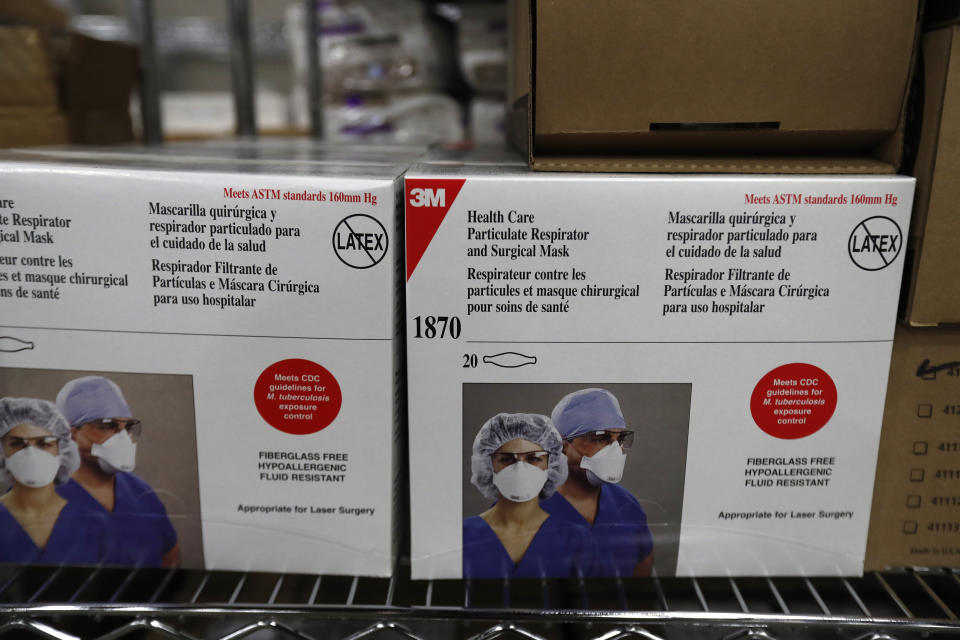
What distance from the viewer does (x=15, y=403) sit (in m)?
0.51

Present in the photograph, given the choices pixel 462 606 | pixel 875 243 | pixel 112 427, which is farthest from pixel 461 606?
pixel 875 243

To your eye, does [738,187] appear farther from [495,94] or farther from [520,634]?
[495,94]

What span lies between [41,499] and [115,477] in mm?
64

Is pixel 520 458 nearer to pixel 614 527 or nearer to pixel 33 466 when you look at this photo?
pixel 614 527

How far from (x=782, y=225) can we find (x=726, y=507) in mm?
233

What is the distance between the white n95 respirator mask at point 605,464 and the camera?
52cm

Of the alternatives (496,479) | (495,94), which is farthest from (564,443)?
(495,94)

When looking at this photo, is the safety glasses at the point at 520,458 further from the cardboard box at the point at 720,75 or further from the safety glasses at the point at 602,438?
the cardboard box at the point at 720,75

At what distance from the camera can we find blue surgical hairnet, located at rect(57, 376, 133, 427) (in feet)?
1.67

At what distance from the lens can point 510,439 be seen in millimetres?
516

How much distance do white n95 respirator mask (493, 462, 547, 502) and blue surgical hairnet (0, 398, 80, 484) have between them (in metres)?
0.34

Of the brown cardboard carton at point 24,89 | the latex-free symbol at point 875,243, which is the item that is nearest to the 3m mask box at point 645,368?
the latex-free symbol at point 875,243

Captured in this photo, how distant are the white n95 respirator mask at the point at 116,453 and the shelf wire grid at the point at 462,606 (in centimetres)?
10

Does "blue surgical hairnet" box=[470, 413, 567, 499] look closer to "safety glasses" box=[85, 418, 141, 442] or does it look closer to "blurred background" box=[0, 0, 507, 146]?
"safety glasses" box=[85, 418, 141, 442]
